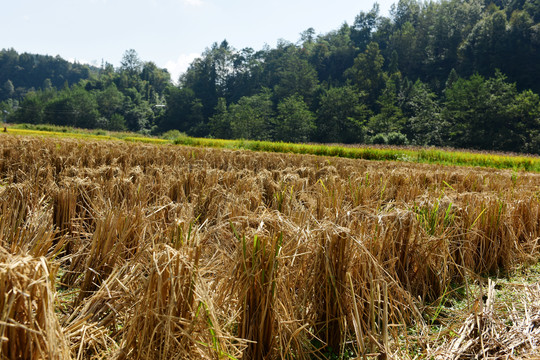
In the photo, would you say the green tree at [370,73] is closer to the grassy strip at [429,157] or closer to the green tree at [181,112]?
the green tree at [181,112]

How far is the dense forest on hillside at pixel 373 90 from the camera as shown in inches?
1631

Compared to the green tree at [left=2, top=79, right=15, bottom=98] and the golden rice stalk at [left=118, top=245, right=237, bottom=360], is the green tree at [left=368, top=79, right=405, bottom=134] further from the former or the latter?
the green tree at [left=2, top=79, right=15, bottom=98]

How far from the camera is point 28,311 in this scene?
87 centimetres

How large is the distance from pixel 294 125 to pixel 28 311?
51.6m

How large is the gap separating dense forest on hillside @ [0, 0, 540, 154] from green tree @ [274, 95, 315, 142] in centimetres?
15

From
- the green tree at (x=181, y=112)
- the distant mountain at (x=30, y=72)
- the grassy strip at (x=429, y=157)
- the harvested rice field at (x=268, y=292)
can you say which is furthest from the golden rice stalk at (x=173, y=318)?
the distant mountain at (x=30, y=72)

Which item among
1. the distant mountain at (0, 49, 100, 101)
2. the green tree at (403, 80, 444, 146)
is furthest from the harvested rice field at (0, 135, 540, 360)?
the distant mountain at (0, 49, 100, 101)

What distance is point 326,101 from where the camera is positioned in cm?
5434

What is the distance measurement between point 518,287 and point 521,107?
44945 mm

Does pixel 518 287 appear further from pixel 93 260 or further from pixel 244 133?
pixel 244 133

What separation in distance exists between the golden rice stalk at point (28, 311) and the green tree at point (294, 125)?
50.8 meters

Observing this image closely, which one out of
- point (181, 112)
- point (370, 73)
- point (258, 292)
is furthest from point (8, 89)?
point (258, 292)

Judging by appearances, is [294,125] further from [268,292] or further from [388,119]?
[268,292]

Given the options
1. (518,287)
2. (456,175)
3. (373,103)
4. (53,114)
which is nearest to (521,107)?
(373,103)
